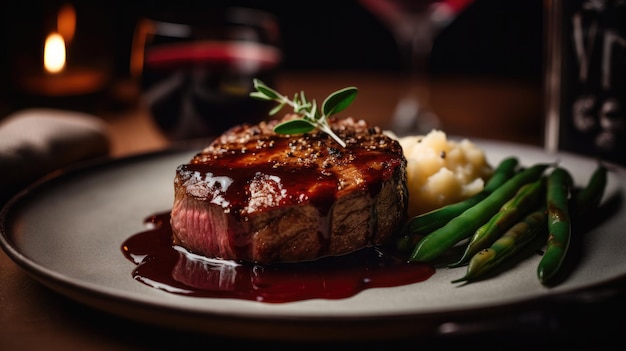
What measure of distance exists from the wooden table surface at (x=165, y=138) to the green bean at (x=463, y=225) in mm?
620

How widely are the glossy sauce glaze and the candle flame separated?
322cm

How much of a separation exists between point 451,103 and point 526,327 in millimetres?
4511

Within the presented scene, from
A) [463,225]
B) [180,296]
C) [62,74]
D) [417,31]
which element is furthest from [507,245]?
[62,74]

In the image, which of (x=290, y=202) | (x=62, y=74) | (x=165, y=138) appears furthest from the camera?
(x=62, y=74)

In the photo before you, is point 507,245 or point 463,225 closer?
point 507,245

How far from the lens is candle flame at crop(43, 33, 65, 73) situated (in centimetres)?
534

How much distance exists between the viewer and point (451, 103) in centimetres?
611

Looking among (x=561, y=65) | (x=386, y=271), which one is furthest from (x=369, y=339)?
(x=561, y=65)

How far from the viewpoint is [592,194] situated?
2871 millimetres

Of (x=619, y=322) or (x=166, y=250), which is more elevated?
(x=619, y=322)

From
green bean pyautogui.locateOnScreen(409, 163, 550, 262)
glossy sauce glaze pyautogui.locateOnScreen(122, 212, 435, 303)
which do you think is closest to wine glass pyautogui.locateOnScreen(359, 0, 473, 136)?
green bean pyautogui.locateOnScreen(409, 163, 550, 262)

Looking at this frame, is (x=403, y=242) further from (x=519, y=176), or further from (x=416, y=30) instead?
(x=416, y=30)

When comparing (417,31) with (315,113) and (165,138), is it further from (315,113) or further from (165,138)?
(315,113)

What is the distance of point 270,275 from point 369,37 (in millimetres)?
6080
